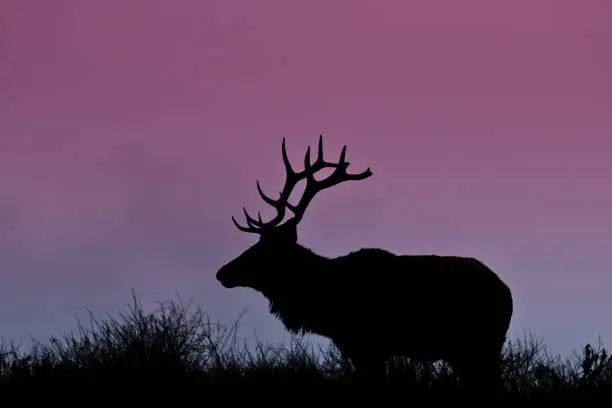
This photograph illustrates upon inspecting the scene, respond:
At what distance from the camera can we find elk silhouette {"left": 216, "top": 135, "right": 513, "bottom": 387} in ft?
34.0

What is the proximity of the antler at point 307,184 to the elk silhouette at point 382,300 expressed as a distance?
0.03 metres

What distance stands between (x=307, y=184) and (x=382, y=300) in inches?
72.9

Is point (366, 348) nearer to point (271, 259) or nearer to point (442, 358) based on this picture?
point (442, 358)

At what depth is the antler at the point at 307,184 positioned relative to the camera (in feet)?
38.2

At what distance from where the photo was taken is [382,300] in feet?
35.2

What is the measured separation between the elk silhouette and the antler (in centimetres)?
3

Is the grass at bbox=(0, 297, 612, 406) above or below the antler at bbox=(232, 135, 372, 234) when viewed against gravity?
below

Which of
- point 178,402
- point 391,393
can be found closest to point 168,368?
point 178,402

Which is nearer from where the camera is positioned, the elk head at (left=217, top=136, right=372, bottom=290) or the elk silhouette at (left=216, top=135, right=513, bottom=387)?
the elk silhouette at (left=216, top=135, right=513, bottom=387)

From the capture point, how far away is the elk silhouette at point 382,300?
34.0 ft

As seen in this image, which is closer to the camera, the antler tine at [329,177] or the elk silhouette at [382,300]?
the elk silhouette at [382,300]

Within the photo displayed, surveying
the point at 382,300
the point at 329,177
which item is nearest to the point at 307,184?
the point at 329,177

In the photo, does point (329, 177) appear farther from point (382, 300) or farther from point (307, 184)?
point (382, 300)

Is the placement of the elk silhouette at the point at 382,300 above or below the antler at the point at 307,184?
below
